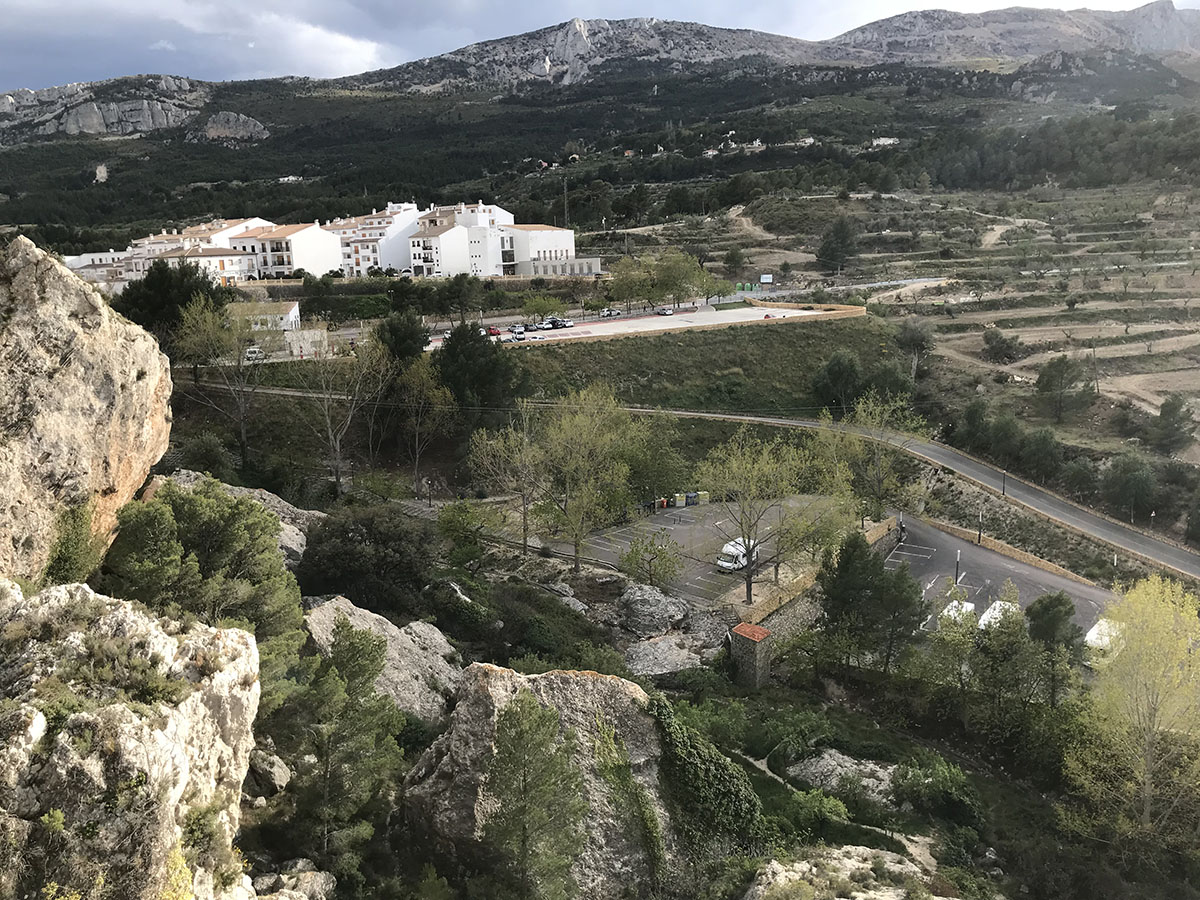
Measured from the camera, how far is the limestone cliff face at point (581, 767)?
12.3 meters

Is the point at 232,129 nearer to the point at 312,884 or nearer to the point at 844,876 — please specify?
the point at 312,884

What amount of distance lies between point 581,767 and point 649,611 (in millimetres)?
13930

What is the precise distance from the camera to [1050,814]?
57.4 feet

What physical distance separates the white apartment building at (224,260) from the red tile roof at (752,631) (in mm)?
55293

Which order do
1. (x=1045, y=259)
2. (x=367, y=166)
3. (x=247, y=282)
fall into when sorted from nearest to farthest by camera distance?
(x=247, y=282) < (x=1045, y=259) < (x=367, y=166)

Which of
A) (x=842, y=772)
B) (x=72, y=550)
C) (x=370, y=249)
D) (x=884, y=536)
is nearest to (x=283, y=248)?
(x=370, y=249)

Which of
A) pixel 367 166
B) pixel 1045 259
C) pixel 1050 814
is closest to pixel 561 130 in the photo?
pixel 367 166

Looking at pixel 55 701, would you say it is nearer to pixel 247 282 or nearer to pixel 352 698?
pixel 352 698

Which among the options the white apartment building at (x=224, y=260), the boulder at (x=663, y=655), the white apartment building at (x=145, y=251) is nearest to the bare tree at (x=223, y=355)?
the boulder at (x=663, y=655)

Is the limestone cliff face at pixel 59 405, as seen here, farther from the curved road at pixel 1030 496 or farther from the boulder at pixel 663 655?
the curved road at pixel 1030 496

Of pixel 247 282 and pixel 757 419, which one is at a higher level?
pixel 247 282

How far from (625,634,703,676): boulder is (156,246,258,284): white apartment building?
175 feet

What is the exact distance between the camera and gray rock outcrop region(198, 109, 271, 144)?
178 metres

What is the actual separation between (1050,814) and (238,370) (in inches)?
1464
